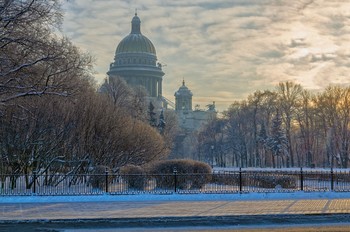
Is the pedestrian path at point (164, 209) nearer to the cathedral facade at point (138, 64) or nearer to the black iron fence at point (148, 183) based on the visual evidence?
the black iron fence at point (148, 183)

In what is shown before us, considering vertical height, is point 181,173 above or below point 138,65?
below

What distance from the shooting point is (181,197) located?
20.0m

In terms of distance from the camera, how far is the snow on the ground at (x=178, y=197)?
63.4ft

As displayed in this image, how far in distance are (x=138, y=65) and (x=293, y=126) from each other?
64.1 metres

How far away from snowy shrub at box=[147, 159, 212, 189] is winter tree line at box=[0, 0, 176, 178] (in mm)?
4185

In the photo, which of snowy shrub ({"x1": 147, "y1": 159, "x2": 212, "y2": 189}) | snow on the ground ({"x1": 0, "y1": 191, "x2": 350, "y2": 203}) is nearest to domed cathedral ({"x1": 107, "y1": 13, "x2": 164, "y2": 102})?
snowy shrub ({"x1": 147, "y1": 159, "x2": 212, "y2": 189})

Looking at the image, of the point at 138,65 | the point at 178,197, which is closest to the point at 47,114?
the point at 178,197

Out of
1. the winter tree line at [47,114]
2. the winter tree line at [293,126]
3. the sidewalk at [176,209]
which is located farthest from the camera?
the winter tree line at [293,126]

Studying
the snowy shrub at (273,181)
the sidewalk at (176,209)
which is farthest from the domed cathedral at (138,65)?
the sidewalk at (176,209)

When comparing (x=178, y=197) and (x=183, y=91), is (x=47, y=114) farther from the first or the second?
(x=183, y=91)

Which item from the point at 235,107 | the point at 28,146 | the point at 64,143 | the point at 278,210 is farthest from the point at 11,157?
the point at 235,107

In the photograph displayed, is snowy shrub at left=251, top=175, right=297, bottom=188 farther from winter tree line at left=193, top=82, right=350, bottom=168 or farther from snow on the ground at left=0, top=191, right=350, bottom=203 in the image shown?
winter tree line at left=193, top=82, right=350, bottom=168

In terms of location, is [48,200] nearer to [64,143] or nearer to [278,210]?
[64,143]

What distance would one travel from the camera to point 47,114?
2486cm
